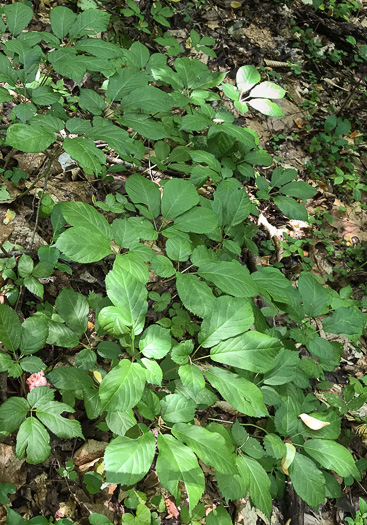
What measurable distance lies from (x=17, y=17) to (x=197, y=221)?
1.18m

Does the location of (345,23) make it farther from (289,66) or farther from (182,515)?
(182,515)

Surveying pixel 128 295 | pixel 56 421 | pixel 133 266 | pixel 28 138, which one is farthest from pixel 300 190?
pixel 56 421

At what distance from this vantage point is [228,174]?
7.38 feet

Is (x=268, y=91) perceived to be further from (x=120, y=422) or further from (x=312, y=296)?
(x=120, y=422)

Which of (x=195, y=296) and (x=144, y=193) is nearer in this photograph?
(x=195, y=296)

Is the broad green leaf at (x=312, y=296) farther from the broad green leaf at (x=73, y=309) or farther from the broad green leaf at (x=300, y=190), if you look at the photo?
the broad green leaf at (x=73, y=309)

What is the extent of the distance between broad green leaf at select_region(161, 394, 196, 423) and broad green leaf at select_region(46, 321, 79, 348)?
440mm

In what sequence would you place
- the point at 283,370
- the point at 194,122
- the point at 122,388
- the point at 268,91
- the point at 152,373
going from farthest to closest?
the point at 268,91
the point at 194,122
the point at 283,370
the point at 152,373
the point at 122,388

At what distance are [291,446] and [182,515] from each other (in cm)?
55

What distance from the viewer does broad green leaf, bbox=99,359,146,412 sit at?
1115mm

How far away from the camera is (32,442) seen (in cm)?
126

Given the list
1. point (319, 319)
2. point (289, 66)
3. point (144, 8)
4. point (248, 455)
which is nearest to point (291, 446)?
point (248, 455)

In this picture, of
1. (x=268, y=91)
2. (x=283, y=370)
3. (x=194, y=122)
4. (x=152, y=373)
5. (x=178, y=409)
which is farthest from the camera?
(x=268, y=91)

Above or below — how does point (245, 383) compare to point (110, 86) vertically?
below
